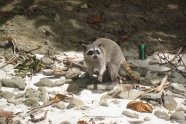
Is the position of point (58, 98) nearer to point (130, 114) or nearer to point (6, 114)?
point (6, 114)

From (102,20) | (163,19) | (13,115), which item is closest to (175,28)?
(163,19)

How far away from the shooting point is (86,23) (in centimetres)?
775

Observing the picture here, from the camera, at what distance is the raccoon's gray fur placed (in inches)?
230

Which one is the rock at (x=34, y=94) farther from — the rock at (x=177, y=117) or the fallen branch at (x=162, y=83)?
the rock at (x=177, y=117)

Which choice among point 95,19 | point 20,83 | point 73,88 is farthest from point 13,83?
point 95,19

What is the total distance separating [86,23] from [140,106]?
10.4 feet

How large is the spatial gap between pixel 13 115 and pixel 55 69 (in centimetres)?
157

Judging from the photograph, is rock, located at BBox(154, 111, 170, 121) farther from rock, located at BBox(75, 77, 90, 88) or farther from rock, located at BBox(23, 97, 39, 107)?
rock, located at BBox(23, 97, 39, 107)

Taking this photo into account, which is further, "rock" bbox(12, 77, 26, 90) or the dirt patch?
the dirt patch

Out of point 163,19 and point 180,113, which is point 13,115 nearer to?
point 180,113

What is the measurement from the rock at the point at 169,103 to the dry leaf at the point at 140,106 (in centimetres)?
29

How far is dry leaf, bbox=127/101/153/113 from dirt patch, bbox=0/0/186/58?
226 centimetres

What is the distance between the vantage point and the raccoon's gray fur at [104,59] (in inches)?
230

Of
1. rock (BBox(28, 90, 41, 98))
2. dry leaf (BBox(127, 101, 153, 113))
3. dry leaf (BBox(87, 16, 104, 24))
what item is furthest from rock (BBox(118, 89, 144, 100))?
dry leaf (BBox(87, 16, 104, 24))
